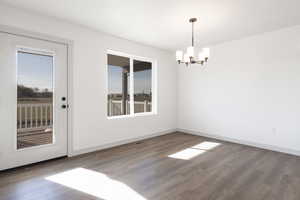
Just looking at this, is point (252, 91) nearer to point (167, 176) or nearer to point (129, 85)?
point (167, 176)

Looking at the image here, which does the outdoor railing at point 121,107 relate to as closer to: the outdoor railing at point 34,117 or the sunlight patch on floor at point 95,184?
the outdoor railing at point 34,117

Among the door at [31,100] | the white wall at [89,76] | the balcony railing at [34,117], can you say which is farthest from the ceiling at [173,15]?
the balcony railing at [34,117]

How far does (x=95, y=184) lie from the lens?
2.19 meters

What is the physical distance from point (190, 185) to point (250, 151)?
2107mm

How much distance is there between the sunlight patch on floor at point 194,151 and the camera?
3.20m

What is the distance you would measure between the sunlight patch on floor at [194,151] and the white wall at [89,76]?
4.49 ft

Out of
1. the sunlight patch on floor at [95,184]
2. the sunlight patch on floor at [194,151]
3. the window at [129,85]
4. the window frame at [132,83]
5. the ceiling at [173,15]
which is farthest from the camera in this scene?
the window at [129,85]

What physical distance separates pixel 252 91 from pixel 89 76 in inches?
147

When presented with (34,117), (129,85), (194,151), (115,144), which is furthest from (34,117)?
(194,151)

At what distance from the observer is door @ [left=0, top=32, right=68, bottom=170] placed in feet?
8.27

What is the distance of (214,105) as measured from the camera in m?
4.50

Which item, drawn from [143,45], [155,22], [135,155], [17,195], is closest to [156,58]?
[143,45]

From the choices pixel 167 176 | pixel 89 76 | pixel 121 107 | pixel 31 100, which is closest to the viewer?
pixel 167 176

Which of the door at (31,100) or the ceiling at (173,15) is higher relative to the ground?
the ceiling at (173,15)
